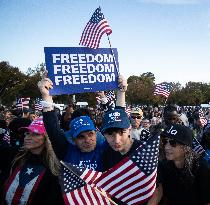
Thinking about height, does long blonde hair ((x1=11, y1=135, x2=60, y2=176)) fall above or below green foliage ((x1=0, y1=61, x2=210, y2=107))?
below

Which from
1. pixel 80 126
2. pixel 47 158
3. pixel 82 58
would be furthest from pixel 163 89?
pixel 47 158

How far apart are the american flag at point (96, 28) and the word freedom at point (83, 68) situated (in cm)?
47

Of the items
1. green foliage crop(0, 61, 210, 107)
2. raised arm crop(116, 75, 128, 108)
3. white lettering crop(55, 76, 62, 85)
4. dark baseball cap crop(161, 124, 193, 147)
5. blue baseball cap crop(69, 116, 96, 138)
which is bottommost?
dark baseball cap crop(161, 124, 193, 147)

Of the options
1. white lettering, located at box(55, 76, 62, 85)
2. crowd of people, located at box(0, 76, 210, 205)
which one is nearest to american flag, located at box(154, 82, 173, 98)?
white lettering, located at box(55, 76, 62, 85)

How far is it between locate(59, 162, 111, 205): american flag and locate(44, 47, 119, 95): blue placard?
2174mm

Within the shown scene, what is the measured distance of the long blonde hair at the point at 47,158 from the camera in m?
3.77

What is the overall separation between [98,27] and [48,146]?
3.04 m

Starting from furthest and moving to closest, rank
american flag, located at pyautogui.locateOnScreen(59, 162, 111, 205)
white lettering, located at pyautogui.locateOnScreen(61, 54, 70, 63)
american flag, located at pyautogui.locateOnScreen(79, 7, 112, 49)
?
american flag, located at pyautogui.locateOnScreen(79, 7, 112, 49) < white lettering, located at pyautogui.locateOnScreen(61, 54, 70, 63) < american flag, located at pyautogui.locateOnScreen(59, 162, 111, 205)

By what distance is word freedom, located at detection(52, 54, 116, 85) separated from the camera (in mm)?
5234

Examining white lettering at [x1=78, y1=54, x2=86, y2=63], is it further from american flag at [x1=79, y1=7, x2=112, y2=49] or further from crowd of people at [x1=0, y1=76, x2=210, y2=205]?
crowd of people at [x1=0, y1=76, x2=210, y2=205]

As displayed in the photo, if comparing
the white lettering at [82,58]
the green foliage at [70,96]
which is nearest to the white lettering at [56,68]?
the white lettering at [82,58]

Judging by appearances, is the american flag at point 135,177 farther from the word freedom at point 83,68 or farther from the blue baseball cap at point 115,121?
the word freedom at point 83,68

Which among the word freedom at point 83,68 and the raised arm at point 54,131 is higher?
the word freedom at point 83,68

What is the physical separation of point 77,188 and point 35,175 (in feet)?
3.01
